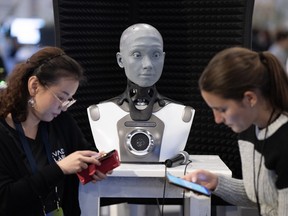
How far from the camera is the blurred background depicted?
8.26 m

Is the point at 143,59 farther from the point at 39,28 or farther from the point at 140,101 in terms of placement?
the point at 39,28

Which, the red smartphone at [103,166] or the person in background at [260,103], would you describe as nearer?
the person in background at [260,103]

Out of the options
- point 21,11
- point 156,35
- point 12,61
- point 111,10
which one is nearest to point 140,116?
point 156,35

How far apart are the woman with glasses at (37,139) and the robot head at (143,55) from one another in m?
0.58

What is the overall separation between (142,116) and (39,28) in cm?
613

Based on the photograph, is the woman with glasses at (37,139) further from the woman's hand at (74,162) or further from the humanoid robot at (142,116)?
the humanoid robot at (142,116)

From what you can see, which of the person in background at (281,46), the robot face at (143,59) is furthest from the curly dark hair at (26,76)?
the person in background at (281,46)

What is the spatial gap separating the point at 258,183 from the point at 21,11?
8.16m

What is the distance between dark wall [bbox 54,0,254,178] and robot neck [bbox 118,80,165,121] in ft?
2.55

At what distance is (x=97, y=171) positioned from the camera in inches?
122

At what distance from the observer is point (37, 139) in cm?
312

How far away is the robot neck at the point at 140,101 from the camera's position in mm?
3711

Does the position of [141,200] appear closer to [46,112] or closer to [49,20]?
[46,112]

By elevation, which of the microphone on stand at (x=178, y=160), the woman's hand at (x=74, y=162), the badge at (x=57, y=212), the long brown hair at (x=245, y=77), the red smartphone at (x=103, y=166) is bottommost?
the badge at (x=57, y=212)
